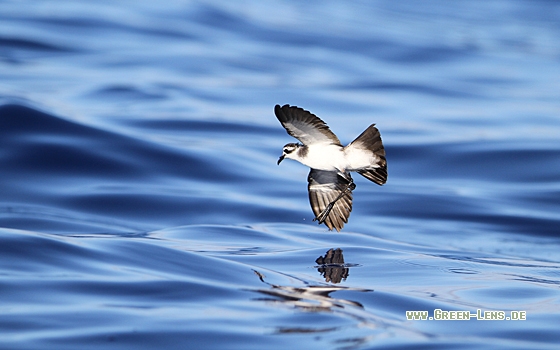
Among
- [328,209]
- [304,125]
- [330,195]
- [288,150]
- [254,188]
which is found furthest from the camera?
[254,188]

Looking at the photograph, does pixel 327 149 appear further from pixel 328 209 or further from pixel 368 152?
pixel 328 209

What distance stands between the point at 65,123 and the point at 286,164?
13.4 feet

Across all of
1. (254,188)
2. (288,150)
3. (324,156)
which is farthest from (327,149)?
(254,188)

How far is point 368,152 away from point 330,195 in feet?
3.52

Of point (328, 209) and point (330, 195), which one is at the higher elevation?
point (330, 195)

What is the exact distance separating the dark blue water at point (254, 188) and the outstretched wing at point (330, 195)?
489mm

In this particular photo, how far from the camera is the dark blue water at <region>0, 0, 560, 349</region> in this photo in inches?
242

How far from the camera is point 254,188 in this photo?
13.2 metres

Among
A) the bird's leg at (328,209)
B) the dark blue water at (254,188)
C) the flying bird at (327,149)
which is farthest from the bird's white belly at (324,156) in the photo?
the dark blue water at (254,188)

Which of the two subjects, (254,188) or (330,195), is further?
(254,188)

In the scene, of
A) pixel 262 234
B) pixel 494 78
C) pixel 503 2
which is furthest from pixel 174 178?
pixel 503 2

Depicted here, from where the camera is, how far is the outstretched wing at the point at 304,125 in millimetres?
6387

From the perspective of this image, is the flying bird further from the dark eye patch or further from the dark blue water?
the dark blue water

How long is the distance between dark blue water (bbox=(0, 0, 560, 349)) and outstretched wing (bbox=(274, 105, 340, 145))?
127 centimetres
